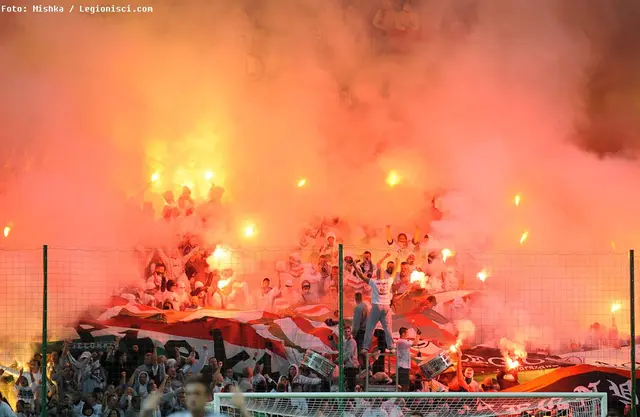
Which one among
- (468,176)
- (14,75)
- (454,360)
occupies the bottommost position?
(454,360)

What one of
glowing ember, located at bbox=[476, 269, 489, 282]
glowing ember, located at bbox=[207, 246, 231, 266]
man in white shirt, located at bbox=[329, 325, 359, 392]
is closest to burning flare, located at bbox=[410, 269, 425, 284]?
glowing ember, located at bbox=[476, 269, 489, 282]

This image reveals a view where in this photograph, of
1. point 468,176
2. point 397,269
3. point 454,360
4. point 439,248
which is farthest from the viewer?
point 468,176

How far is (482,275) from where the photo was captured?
19.0m

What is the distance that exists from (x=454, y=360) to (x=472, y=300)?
122 cm

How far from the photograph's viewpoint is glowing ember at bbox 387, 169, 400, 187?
72.0 feet

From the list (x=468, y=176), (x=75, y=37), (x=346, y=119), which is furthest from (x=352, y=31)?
(x=75, y=37)

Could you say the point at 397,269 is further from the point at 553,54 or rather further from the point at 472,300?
the point at 553,54

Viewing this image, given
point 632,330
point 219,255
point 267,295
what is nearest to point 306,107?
point 219,255

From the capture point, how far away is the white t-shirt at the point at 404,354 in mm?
17516

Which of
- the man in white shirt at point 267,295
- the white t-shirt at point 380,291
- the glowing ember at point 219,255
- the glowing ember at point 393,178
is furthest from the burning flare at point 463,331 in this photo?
the glowing ember at point 393,178

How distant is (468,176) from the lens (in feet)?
71.7

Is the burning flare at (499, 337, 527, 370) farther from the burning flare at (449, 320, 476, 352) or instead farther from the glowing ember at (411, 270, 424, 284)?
the glowing ember at (411, 270, 424, 284)

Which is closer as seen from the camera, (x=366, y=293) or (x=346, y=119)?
(x=366, y=293)

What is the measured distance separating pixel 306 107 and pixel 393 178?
83.4 inches
